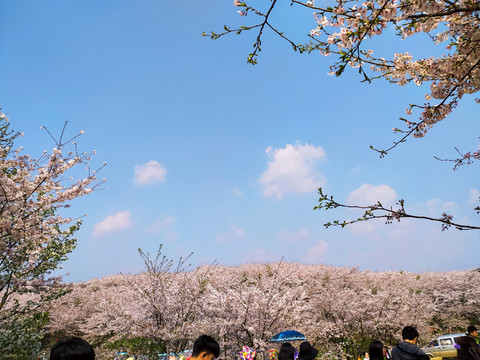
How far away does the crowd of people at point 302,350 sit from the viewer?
212 cm

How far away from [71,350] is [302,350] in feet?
10.8

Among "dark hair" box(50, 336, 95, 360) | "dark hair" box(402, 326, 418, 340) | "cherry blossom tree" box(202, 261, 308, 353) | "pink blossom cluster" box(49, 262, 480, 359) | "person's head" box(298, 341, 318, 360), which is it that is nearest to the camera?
"dark hair" box(50, 336, 95, 360)

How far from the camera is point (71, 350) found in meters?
2.11

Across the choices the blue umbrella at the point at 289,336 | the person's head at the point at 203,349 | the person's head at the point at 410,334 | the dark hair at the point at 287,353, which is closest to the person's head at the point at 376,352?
the person's head at the point at 410,334

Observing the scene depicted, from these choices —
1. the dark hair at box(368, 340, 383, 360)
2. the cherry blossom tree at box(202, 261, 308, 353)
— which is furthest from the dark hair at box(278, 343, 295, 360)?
the cherry blossom tree at box(202, 261, 308, 353)

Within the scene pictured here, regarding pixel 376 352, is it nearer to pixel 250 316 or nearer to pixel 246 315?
pixel 246 315

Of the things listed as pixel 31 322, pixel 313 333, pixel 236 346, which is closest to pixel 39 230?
pixel 31 322

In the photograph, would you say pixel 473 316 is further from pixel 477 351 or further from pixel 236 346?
pixel 477 351

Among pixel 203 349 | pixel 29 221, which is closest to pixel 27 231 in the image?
pixel 29 221

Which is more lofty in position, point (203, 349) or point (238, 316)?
point (203, 349)

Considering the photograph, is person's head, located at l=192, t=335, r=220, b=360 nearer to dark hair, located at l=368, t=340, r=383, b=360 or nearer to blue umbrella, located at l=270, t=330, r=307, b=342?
dark hair, located at l=368, t=340, r=383, b=360

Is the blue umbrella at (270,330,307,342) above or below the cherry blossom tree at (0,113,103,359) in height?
below

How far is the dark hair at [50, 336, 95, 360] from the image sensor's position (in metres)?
2.09

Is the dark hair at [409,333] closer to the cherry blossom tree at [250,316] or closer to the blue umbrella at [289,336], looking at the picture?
the blue umbrella at [289,336]
